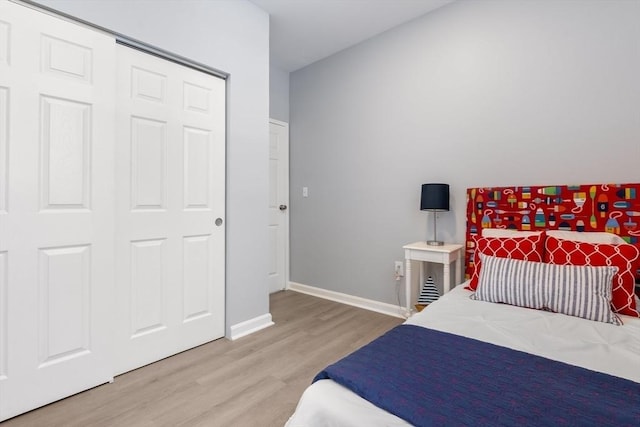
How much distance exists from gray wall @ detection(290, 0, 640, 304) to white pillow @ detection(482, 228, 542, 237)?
0.31 m

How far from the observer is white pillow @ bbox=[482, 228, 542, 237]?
2071mm

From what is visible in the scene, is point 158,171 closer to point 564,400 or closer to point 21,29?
point 21,29

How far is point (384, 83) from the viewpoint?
10.0 ft

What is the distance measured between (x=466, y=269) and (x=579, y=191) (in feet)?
3.03

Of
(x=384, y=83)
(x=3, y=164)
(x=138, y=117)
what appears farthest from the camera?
(x=384, y=83)

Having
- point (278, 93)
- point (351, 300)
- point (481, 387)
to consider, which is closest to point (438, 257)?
point (351, 300)

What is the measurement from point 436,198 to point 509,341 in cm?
137

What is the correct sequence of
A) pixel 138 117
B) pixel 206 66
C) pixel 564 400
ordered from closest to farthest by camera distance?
pixel 564 400 → pixel 138 117 → pixel 206 66

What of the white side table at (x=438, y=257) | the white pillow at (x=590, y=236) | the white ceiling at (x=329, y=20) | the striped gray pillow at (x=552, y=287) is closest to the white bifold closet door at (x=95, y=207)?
the white ceiling at (x=329, y=20)

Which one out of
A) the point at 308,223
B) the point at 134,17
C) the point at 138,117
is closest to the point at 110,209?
the point at 138,117

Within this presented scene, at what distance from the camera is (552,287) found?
1.65 m

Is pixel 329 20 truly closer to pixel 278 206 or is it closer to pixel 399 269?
pixel 278 206

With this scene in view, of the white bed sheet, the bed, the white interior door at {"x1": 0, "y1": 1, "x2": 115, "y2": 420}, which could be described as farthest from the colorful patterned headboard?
the white interior door at {"x1": 0, "y1": 1, "x2": 115, "y2": 420}

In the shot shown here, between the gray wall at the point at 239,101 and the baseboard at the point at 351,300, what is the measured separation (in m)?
0.98
